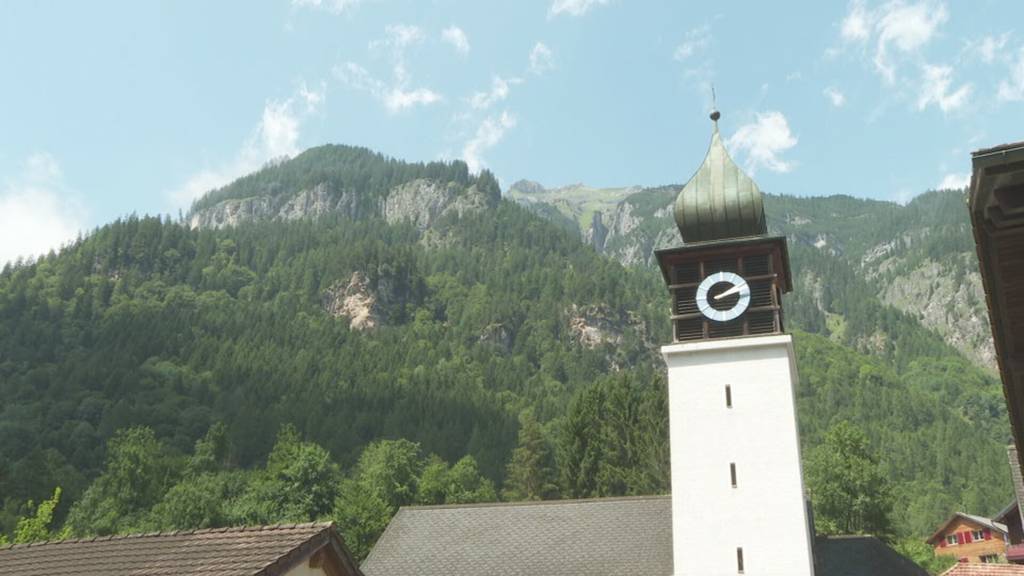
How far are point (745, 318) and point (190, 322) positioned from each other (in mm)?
132772

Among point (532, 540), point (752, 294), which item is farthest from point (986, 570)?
point (532, 540)

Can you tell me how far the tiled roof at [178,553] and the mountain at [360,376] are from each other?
4988 cm

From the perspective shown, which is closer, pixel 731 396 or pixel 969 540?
pixel 731 396

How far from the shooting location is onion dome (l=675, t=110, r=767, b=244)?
3114cm

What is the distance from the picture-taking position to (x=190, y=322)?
14962 centimetres

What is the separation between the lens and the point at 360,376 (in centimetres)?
13450

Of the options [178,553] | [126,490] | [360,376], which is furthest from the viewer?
[360,376]

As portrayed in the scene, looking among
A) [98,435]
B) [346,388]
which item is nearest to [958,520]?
[346,388]

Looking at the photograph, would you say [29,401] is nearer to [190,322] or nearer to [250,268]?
[190,322]

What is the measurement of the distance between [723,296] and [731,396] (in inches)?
125

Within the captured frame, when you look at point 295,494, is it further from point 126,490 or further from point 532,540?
point 532,540

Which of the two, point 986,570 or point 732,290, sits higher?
point 732,290

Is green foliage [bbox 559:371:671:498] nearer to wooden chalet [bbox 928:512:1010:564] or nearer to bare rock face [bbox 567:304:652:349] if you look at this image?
wooden chalet [bbox 928:512:1010:564]

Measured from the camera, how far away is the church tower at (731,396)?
26781mm
